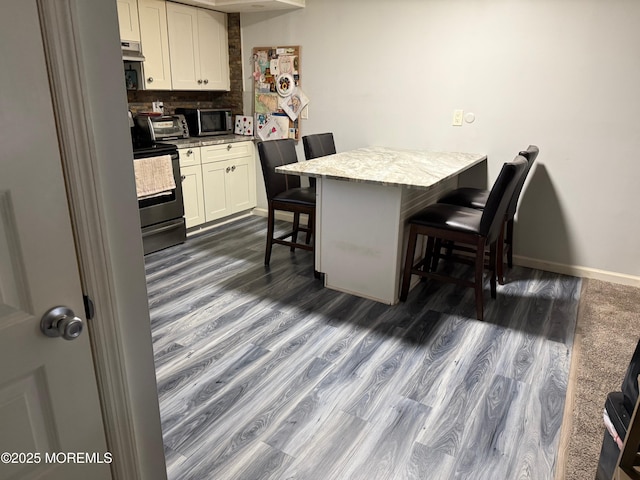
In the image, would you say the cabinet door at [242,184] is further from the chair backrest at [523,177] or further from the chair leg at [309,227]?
the chair backrest at [523,177]

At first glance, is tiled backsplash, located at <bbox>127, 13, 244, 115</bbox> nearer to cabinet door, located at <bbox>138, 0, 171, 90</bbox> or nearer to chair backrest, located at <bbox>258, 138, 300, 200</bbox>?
cabinet door, located at <bbox>138, 0, 171, 90</bbox>

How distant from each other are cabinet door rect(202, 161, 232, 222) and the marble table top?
54.1 inches

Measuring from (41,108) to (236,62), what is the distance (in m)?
4.14

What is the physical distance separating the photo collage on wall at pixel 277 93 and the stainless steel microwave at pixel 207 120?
32cm

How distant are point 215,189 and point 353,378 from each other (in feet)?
9.07

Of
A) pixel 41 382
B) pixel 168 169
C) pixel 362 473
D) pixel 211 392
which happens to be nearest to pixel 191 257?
pixel 168 169

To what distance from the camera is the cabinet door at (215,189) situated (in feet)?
14.1

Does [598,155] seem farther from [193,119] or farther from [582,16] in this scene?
[193,119]

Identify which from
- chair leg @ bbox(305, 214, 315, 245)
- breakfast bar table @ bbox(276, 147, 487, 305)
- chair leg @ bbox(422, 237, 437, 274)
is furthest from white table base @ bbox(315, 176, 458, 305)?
chair leg @ bbox(305, 214, 315, 245)

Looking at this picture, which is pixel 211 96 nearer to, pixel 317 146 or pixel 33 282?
pixel 317 146

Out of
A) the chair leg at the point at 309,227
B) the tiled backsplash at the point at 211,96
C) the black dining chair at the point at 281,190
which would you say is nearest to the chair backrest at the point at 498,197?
the black dining chair at the point at 281,190

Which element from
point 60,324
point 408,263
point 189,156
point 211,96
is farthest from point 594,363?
point 211,96

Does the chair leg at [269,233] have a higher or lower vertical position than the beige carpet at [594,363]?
higher

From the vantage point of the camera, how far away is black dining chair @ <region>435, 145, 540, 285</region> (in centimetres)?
314
